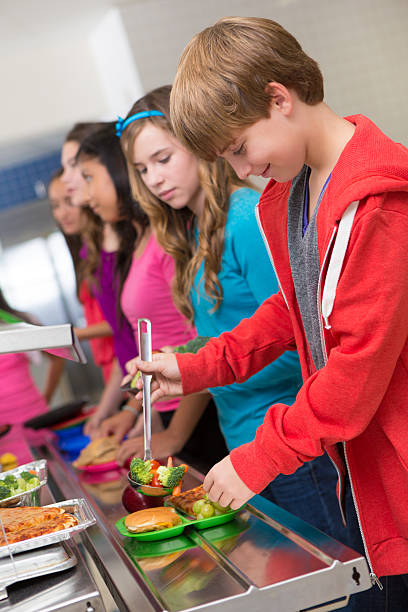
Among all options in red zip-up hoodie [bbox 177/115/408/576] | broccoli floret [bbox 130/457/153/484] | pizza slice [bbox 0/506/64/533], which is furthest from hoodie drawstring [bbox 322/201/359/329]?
pizza slice [bbox 0/506/64/533]

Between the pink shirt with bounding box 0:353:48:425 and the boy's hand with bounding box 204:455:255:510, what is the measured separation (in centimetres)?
206

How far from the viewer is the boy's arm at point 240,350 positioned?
1.35m

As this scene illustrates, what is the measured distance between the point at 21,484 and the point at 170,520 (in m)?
0.39

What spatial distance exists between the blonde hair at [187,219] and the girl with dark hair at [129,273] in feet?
0.58

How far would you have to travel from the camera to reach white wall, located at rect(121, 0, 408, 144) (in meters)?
3.16

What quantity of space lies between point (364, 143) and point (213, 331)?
84cm

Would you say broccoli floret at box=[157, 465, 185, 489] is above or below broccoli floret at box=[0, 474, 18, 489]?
below

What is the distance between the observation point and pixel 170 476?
4.07 ft

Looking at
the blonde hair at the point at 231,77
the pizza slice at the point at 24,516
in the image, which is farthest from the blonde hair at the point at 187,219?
the pizza slice at the point at 24,516

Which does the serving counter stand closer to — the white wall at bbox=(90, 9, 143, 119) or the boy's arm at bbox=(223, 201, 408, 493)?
the boy's arm at bbox=(223, 201, 408, 493)

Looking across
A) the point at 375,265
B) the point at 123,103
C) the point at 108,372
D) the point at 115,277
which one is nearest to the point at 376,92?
the point at 123,103

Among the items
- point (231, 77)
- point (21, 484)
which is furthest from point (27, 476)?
point (231, 77)

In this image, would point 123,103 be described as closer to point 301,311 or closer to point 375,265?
point 301,311

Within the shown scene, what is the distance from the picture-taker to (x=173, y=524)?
1.14 m
